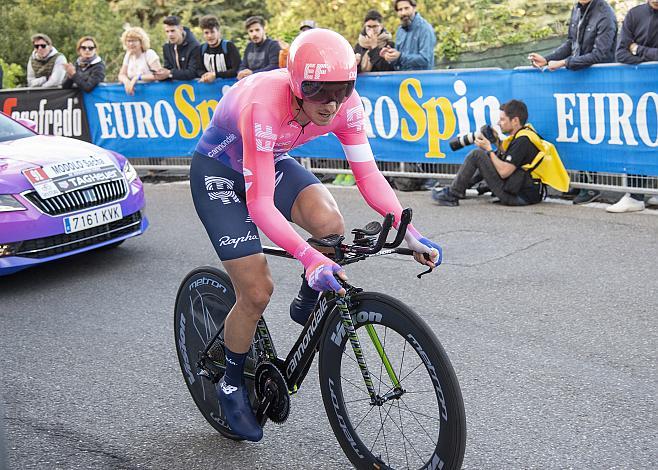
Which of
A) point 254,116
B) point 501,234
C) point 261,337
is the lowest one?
point 501,234

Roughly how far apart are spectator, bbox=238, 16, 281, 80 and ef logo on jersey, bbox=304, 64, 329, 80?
9.10m

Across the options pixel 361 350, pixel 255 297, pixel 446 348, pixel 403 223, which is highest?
pixel 403 223

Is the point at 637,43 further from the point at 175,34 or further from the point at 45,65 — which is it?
the point at 45,65

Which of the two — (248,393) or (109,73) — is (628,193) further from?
(109,73)

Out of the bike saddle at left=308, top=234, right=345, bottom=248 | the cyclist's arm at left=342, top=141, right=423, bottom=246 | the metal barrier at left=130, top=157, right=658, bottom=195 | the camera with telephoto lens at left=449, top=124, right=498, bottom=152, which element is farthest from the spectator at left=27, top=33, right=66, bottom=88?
the bike saddle at left=308, top=234, right=345, bottom=248

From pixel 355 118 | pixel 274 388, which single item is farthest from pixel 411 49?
pixel 274 388

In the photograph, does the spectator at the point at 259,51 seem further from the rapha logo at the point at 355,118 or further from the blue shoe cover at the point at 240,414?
the blue shoe cover at the point at 240,414

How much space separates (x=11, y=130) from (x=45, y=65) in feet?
20.6

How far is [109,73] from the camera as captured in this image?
20.7 meters

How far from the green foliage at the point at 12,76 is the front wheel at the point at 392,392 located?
16759 mm

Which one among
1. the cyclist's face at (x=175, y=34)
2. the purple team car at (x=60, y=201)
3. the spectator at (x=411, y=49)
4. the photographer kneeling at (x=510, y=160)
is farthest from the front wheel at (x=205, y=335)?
the cyclist's face at (x=175, y=34)

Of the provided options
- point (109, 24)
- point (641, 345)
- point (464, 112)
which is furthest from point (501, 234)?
point (109, 24)

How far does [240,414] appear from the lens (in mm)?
4426

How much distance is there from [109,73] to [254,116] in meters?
17.6
